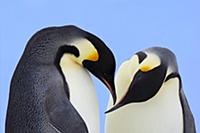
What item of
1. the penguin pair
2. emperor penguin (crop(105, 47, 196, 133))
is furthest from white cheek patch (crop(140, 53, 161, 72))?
the penguin pair

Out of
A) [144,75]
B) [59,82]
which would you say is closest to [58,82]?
[59,82]

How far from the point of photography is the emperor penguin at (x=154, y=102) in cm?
153

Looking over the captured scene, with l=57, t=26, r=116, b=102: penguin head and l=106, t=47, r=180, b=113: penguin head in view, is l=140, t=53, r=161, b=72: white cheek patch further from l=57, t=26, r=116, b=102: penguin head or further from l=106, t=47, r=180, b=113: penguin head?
l=57, t=26, r=116, b=102: penguin head

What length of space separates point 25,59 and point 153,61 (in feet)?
1.22

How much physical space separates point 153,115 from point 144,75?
16cm

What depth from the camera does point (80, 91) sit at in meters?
1.35

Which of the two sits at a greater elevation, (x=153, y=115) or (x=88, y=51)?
(x=88, y=51)

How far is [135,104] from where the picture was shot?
5.20 ft

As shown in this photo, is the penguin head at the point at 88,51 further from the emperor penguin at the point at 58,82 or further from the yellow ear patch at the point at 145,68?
the yellow ear patch at the point at 145,68

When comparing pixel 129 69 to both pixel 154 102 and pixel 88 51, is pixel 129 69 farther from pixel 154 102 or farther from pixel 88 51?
pixel 88 51

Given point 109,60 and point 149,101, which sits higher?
point 109,60

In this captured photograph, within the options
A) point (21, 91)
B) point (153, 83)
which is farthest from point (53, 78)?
point (153, 83)

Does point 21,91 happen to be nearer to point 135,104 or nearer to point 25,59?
point 25,59

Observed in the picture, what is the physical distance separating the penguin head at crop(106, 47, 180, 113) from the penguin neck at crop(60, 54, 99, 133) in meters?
0.12
